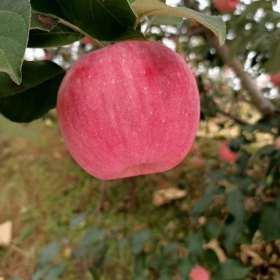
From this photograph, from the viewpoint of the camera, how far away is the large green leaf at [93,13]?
55 cm

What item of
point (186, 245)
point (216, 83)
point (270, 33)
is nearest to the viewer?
point (270, 33)

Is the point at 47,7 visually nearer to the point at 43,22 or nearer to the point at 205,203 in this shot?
the point at 43,22

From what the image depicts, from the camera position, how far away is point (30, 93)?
65cm

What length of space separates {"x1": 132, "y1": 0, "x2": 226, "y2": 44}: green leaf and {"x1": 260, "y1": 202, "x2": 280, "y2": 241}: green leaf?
29.3 inches

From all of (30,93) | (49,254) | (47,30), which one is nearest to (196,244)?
(49,254)

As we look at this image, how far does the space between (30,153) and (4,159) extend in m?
0.16

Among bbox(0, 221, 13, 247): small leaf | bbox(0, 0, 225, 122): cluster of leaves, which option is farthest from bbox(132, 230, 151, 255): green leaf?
bbox(0, 221, 13, 247): small leaf

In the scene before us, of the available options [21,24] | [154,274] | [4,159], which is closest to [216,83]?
[154,274]

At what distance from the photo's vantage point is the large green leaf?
55 cm

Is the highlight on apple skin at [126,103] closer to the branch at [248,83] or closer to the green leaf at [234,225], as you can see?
the green leaf at [234,225]

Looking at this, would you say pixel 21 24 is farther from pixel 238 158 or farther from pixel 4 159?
pixel 4 159

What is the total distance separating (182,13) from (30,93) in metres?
0.23

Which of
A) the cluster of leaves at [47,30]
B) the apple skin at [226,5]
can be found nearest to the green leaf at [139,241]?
the apple skin at [226,5]

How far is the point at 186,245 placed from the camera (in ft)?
4.37
